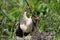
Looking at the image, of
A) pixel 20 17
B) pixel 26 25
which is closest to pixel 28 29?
pixel 26 25

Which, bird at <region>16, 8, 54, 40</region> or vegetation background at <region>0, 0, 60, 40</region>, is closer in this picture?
bird at <region>16, 8, 54, 40</region>

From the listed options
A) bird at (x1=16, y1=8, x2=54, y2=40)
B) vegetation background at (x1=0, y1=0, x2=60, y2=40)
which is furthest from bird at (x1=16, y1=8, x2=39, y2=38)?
vegetation background at (x1=0, y1=0, x2=60, y2=40)

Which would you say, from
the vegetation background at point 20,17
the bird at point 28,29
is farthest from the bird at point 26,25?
the vegetation background at point 20,17

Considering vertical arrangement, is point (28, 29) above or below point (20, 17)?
below

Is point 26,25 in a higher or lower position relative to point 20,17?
lower

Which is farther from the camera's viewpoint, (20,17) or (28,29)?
(20,17)

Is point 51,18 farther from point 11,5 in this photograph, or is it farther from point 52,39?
point 11,5

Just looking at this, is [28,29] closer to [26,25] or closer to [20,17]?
[26,25]

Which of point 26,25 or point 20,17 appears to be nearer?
point 26,25

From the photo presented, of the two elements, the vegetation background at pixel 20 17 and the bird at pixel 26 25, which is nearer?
the bird at pixel 26 25

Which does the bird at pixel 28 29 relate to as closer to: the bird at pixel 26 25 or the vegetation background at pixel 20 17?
the bird at pixel 26 25

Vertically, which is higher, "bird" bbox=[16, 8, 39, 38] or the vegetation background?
the vegetation background

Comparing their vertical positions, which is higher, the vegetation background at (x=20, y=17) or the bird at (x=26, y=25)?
the vegetation background at (x=20, y=17)

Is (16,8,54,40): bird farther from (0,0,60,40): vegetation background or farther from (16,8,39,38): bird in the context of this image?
(0,0,60,40): vegetation background
